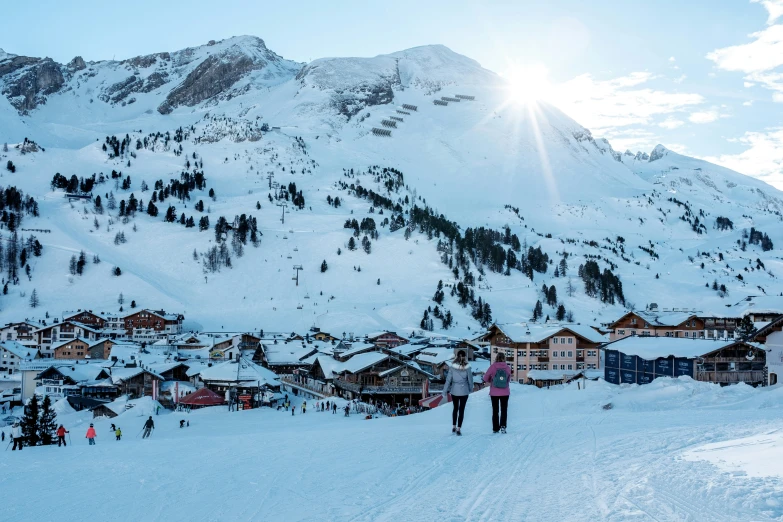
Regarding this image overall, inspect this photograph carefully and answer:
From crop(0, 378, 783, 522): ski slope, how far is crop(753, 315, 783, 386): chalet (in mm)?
21714

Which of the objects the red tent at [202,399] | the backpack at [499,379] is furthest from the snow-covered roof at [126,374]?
the backpack at [499,379]

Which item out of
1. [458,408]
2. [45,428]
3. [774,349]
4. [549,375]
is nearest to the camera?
[458,408]

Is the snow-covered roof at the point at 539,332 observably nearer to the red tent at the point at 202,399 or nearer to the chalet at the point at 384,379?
the chalet at the point at 384,379

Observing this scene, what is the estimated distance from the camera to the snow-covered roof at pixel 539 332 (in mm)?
54531

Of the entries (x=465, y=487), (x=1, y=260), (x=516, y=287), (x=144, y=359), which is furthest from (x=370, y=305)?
(x=465, y=487)

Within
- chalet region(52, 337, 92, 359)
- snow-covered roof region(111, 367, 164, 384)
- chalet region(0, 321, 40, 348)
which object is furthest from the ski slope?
chalet region(0, 321, 40, 348)

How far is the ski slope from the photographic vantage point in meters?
6.12

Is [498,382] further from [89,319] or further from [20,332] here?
[89,319]

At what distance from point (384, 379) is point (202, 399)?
16.2 m

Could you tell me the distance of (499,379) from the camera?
10930mm

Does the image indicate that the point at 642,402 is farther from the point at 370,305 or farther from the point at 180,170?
the point at 180,170

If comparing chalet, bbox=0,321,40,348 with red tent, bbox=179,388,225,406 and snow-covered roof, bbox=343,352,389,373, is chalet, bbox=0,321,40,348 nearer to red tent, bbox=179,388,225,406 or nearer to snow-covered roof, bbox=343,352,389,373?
red tent, bbox=179,388,225,406

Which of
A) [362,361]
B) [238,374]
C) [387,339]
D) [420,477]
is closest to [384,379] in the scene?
[362,361]

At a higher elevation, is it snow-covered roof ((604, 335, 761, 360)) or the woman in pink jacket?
the woman in pink jacket
